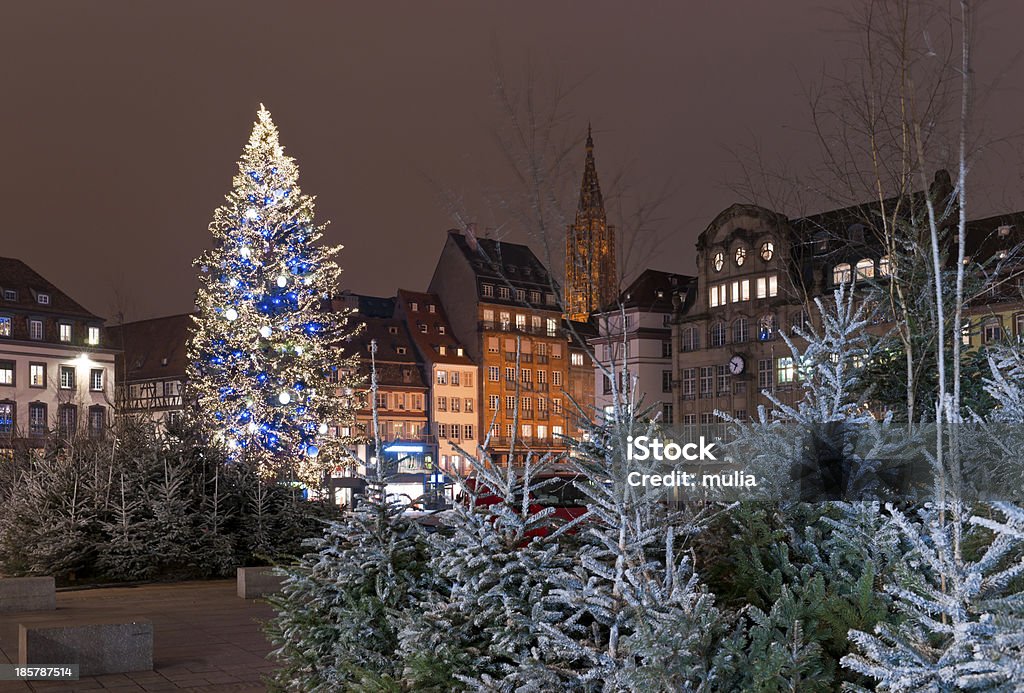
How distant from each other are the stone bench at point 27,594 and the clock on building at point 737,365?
54732mm

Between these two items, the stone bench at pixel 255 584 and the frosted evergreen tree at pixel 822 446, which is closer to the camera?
the frosted evergreen tree at pixel 822 446

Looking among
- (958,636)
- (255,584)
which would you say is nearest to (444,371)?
(255,584)

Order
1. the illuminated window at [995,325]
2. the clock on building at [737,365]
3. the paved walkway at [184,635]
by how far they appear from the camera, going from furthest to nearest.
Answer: the clock on building at [737,365], the paved walkway at [184,635], the illuminated window at [995,325]

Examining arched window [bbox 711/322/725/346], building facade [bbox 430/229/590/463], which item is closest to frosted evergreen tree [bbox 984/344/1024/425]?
arched window [bbox 711/322/725/346]

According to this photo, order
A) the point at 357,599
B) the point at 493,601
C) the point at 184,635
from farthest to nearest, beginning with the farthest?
the point at 184,635 < the point at 357,599 < the point at 493,601

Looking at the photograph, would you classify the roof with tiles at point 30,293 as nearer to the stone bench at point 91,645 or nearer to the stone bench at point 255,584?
the stone bench at point 255,584

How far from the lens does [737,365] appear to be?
68.2 meters

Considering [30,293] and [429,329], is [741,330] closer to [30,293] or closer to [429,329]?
[429,329]

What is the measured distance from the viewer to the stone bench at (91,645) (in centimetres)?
1097

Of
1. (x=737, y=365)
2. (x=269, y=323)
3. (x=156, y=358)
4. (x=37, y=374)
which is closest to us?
(x=269, y=323)

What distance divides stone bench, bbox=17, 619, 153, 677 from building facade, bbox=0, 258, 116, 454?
64838 mm

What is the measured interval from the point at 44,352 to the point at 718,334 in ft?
138

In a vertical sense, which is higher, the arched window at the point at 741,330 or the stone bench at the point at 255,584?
the arched window at the point at 741,330

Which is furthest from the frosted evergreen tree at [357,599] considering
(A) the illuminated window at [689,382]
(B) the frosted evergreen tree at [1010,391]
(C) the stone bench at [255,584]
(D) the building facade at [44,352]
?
(D) the building facade at [44,352]
